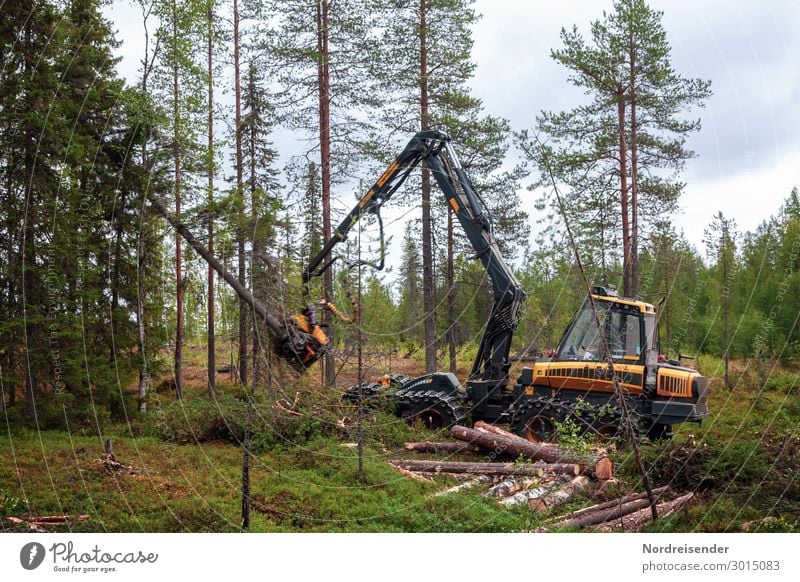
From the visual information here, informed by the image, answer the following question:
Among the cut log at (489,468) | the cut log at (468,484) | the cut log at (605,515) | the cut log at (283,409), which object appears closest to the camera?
the cut log at (605,515)

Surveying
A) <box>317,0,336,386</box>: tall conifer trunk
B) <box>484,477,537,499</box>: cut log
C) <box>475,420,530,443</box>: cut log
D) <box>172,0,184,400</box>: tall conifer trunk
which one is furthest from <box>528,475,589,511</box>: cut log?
<box>172,0,184,400</box>: tall conifer trunk

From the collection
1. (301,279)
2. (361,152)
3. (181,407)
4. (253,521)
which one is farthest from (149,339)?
(253,521)

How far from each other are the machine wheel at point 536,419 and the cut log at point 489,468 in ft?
6.31

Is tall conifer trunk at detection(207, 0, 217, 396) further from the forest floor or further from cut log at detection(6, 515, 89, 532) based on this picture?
cut log at detection(6, 515, 89, 532)

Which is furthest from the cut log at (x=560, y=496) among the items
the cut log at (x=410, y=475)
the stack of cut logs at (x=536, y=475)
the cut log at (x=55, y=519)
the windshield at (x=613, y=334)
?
the cut log at (x=55, y=519)

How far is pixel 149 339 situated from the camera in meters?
14.5

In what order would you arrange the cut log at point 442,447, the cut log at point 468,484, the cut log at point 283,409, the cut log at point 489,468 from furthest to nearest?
the cut log at point 283,409 < the cut log at point 442,447 < the cut log at point 489,468 < the cut log at point 468,484

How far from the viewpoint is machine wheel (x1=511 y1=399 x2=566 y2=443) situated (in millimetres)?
A: 12344

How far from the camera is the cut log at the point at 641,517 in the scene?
26.8ft

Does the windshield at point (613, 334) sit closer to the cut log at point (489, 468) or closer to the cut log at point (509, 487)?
the cut log at point (489, 468)

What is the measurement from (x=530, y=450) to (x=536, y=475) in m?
1.11

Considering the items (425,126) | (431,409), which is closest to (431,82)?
(425,126)
